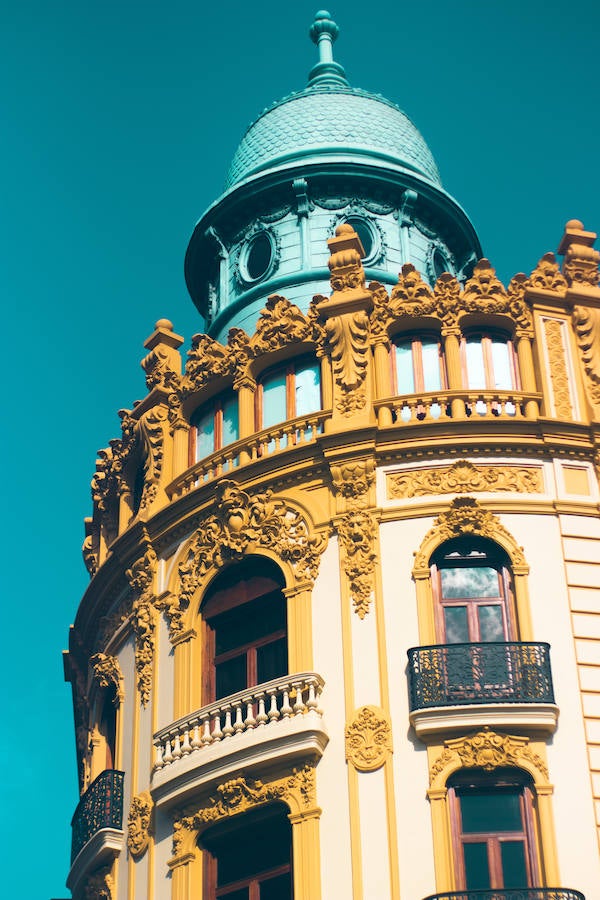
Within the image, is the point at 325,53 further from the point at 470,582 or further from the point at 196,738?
the point at 196,738

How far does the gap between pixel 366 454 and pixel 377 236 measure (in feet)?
28.2

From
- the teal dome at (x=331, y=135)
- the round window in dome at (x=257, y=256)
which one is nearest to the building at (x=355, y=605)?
the round window in dome at (x=257, y=256)

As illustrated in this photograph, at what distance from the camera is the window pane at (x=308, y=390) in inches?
1287

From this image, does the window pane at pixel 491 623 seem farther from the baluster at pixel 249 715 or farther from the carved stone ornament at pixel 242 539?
the baluster at pixel 249 715

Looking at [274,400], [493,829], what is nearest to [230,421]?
[274,400]

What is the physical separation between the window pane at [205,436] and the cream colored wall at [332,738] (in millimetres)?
4582

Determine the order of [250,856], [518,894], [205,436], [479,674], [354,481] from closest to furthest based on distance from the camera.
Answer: [518,894]
[479,674]
[250,856]
[354,481]
[205,436]

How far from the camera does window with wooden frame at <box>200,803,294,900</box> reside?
27781mm

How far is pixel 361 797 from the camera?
89.4ft

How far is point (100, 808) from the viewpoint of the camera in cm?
3120

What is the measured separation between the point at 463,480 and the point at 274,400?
470 centimetres

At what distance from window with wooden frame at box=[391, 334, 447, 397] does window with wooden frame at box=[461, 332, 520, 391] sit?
46 centimetres

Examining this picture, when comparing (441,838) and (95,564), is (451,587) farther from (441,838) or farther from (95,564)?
(95,564)

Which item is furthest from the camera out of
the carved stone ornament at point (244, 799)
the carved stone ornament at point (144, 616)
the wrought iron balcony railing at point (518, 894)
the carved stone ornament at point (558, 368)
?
the carved stone ornament at point (144, 616)
